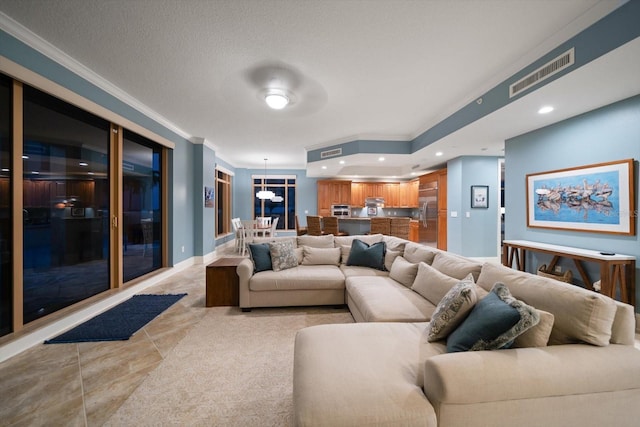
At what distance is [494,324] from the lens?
1265 millimetres

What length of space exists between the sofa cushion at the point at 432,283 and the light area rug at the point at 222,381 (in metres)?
1.08

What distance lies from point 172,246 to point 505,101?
19.6ft

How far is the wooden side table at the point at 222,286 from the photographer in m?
3.43

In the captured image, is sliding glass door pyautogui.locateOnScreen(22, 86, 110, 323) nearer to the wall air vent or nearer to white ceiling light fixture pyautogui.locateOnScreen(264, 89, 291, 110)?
white ceiling light fixture pyautogui.locateOnScreen(264, 89, 291, 110)

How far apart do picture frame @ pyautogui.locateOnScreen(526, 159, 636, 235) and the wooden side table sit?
15.4 feet

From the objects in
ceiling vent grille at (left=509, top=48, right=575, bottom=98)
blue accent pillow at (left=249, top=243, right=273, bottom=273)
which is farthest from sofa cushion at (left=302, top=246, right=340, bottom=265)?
ceiling vent grille at (left=509, top=48, right=575, bottom=98)

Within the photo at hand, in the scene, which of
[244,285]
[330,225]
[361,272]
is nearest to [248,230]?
[330,225]

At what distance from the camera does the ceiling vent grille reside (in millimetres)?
2318

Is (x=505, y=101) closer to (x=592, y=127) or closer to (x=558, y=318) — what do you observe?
(x=592, y=127)

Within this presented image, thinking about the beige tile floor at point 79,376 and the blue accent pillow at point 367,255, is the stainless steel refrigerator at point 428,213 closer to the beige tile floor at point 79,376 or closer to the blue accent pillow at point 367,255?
the blue accent pillow at point 367,255

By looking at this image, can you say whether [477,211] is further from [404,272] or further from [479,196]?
[404,272]

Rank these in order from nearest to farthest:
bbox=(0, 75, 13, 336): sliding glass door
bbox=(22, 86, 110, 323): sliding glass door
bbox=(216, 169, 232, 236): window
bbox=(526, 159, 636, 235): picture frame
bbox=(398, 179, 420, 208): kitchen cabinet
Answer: bbox=(0, 75, 13, 336): sliding glass door, bbox=(22, 86, 110, 323): sliding glass door, bbox=(526, 159, 636, 235): picture frame, bbox=(216, 169, 232, 236): window, bbox=(398, 179, 420, 208): kitchen cabinet

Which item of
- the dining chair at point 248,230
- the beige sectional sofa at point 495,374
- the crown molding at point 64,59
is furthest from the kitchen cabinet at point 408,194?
the crown molding at point 64,59

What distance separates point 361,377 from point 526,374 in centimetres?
Result: 75
